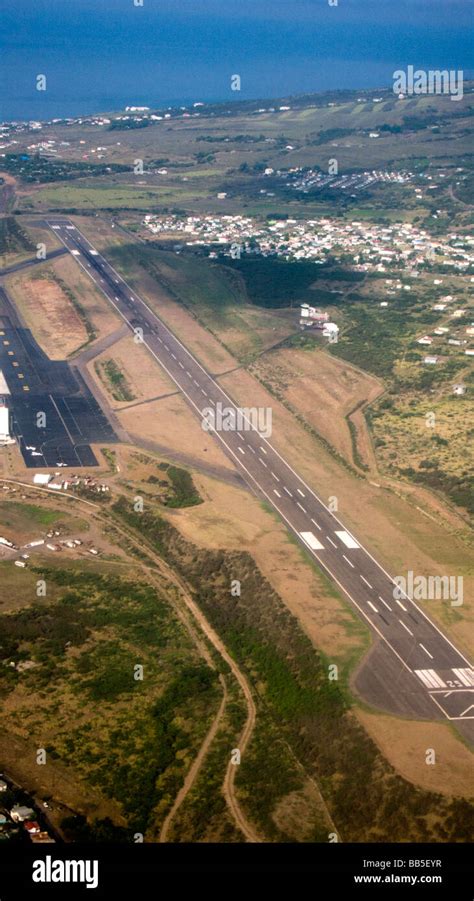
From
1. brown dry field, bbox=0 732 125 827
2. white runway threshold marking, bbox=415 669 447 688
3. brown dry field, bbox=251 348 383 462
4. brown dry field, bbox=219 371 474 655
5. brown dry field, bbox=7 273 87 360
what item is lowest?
white runway threshold marking, bbox=415 669 447 688

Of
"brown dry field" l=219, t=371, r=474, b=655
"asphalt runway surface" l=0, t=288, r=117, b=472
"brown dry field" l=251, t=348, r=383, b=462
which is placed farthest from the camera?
"brown dry field" l=251, t=348, r=383, b=462

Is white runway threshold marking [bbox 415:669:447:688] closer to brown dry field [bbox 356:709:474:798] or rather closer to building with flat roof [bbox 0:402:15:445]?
brown dry field [bbox 356:709:474:798]

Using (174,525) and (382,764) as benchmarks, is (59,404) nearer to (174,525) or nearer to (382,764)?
(174,525)

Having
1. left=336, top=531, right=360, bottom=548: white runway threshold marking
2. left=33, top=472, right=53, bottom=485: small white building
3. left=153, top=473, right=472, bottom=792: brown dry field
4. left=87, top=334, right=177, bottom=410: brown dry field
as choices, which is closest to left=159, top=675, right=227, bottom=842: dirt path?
left=153, top=473, right=472, bottom=792: brown dry field

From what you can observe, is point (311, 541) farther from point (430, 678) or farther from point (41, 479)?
point (41, 479)

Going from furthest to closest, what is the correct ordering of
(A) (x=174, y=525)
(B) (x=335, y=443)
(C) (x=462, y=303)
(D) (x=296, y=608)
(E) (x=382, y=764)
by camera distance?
(C) (x=462, y=303)
(B) (x=335, y=443)
(A) (x=174, y=525)
(D) (x=296, y=608)
(E) (x=382, y=764)

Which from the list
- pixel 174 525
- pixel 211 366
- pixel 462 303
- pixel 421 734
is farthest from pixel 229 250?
pixel 421 734
